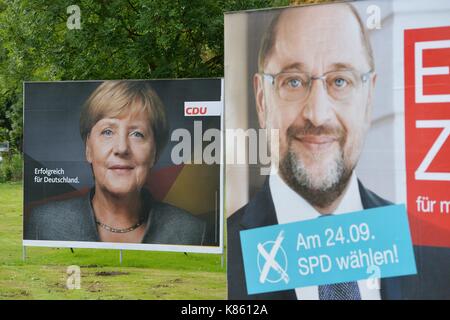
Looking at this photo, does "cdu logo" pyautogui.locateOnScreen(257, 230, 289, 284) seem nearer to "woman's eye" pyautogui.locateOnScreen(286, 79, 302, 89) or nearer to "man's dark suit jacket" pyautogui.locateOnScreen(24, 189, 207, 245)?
"woman's eye" pyautogui.locateOnScreen(286, 79, 302, 89)

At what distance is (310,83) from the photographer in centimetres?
522

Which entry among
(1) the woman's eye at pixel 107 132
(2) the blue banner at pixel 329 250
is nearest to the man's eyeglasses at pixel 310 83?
(2) the blue banner at pixel 329 250

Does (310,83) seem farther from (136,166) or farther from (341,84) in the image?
(136,166)

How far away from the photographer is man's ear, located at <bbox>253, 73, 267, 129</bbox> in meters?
5.46

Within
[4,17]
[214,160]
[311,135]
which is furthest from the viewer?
[4,17]

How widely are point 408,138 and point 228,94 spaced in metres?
1.57

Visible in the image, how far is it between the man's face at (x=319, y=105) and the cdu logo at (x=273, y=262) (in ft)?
1.55

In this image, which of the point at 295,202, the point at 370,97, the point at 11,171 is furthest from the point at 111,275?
the point at 11,171

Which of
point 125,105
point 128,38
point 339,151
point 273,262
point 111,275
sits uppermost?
point 128,38

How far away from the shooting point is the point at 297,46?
529cm

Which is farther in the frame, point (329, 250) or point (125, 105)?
point (125, 105)

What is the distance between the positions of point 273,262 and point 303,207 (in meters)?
0.49
